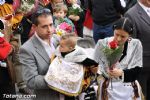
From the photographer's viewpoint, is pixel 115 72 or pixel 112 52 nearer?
pixel 112 52

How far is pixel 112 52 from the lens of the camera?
5273mm

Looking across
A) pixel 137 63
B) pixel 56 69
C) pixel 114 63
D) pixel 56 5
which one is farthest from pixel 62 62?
pixel 56 5

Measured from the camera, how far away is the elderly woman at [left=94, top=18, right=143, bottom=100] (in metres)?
5.60

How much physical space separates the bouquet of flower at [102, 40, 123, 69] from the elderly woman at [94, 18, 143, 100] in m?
0.17

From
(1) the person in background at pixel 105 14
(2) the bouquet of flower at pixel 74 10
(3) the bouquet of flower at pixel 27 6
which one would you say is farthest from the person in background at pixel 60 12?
(1) the person in background at pixel 105 14

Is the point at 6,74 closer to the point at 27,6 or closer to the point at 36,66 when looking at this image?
the point at 36,66

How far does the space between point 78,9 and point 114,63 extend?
350 centimetres

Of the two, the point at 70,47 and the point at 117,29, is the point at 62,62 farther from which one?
the point at 117,29

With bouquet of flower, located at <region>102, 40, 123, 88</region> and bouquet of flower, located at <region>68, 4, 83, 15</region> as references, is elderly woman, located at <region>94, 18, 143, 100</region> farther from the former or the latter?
bouquet of flower, located at <region>68, 4, 83, 15</region>

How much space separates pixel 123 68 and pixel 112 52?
0.42 metres

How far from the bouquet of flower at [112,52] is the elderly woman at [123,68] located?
17cm

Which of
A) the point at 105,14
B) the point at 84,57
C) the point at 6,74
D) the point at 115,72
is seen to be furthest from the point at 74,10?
the point at 84,57

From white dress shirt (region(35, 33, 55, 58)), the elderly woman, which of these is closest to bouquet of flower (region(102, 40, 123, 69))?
the elderly woman

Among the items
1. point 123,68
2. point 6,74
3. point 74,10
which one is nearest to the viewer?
point 123,68
